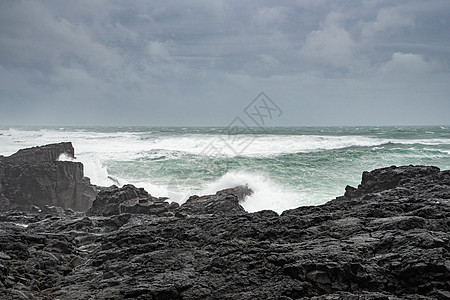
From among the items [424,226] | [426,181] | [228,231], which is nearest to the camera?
[424,226]

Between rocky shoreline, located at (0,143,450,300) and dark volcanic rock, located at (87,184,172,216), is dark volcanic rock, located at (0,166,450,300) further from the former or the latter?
dark volcanic rock, located at (87,184,172,216)

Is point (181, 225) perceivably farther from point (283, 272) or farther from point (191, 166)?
point (191, 166)

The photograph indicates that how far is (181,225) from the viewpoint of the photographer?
6309 mm

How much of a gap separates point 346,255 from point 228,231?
6.89ft

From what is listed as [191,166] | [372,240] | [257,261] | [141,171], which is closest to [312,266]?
[257,261]

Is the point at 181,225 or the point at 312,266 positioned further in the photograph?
the point at 181,225

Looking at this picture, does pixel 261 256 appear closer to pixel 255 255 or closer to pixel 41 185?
pixel 255 255

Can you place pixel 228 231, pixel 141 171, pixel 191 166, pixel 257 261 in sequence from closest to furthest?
pixel 257 261
pixel 228 231
pixel 141 171
pixel 191 166

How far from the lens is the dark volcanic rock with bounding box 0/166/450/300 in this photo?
3.77 metres

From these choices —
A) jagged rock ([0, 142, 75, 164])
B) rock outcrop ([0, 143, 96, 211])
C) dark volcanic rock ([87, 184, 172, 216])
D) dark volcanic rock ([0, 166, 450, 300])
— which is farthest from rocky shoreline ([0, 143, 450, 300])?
jagged rock ([0, 142, 75, 164])

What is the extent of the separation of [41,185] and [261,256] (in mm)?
11781

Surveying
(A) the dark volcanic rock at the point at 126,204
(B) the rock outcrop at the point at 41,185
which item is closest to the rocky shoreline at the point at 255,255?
(A) the dark volcanic rock at the point at 126,204

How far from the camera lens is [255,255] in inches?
179

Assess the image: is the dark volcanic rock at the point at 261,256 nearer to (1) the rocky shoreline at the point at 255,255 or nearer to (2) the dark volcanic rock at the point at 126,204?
(1) the rocky shoreline at the point at 255,255
